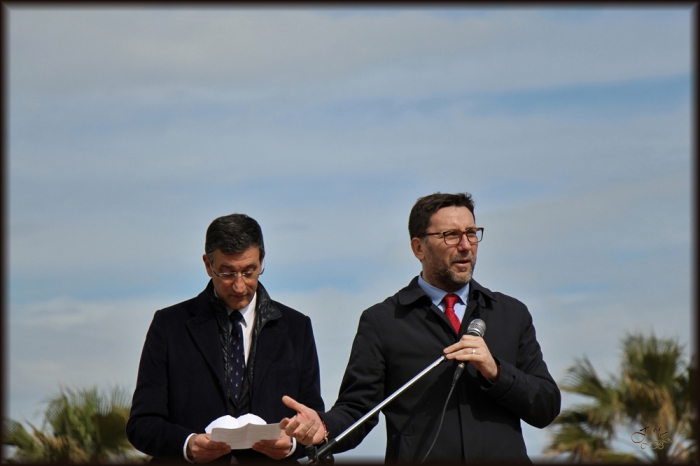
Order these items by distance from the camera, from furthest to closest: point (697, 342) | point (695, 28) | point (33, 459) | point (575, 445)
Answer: point (575, 445), point (33, 459), point (695, 28), point (697, 342)

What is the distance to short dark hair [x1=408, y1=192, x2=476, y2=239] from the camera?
5145 mm

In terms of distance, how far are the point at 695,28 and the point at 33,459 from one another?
8889 millimetres

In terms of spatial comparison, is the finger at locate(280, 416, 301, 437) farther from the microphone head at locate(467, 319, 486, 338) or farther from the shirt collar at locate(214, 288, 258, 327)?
the microphone head at locate(467, 319, 486, 338)

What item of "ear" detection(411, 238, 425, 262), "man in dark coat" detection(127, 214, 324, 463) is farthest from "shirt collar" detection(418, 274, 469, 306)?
"man in dark coat" detection(127, 214, 324, 463)

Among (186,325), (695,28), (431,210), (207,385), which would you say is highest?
(695,28)

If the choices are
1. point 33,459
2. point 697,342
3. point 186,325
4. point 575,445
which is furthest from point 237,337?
point 575,445

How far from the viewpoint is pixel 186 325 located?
5160 mm

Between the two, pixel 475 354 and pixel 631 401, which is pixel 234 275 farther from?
pixel 631 401

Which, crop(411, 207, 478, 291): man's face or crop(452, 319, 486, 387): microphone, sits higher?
crop(411, 207, 478, 291): man's face

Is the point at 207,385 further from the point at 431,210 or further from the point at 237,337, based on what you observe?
the point at 431,210

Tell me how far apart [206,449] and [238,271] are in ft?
A: 2.92

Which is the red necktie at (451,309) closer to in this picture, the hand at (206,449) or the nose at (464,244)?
the nose at (464,244)

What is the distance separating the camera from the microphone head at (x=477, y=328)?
466cm

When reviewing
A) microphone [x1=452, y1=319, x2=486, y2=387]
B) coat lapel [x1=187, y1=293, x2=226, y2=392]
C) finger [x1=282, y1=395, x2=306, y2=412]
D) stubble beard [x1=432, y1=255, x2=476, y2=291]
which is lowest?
finger [x1=282, y1=395, x2=306, y2=412]
